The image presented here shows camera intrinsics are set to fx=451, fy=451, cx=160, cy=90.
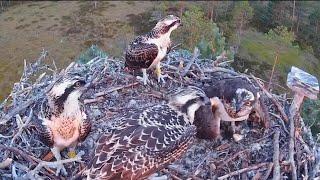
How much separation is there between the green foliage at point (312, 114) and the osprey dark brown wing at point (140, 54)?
657cm

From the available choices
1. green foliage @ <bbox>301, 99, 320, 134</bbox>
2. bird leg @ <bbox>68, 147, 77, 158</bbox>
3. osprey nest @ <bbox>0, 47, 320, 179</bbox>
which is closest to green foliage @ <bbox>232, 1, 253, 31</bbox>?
green foliage @ <bbox>301, 99, 320, 134</bbox>

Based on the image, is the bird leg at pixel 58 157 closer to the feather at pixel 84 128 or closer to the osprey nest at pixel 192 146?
the osprey nest at pixel 192 146

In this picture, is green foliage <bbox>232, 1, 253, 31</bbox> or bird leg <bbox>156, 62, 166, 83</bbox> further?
green foliage <bbox>232, 1, 253, 31</bbox>

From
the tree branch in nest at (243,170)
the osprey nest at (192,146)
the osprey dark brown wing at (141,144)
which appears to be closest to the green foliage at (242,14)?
the osprey nest at (192,146)

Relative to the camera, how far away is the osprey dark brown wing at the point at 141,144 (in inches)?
176

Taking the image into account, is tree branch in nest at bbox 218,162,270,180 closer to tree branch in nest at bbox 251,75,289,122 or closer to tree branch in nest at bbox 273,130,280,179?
tree branch in nest at bbox 273,130,280,179

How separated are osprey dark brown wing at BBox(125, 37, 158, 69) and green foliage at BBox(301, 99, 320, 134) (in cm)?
657

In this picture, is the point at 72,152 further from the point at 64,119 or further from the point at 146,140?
the point at 146,140

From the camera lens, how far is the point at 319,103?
13.9 meters

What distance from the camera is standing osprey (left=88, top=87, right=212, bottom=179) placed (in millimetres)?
4469

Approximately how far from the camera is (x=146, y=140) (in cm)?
461

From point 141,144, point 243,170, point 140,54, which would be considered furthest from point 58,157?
point 243,170

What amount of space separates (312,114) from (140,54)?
7820 millimetres

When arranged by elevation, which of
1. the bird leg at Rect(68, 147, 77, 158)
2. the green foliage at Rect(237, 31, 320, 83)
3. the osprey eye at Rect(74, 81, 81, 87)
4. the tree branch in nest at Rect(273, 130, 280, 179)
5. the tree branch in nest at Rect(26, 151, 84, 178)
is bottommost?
the green foliage at Rect(237, 31, 320, 83)
